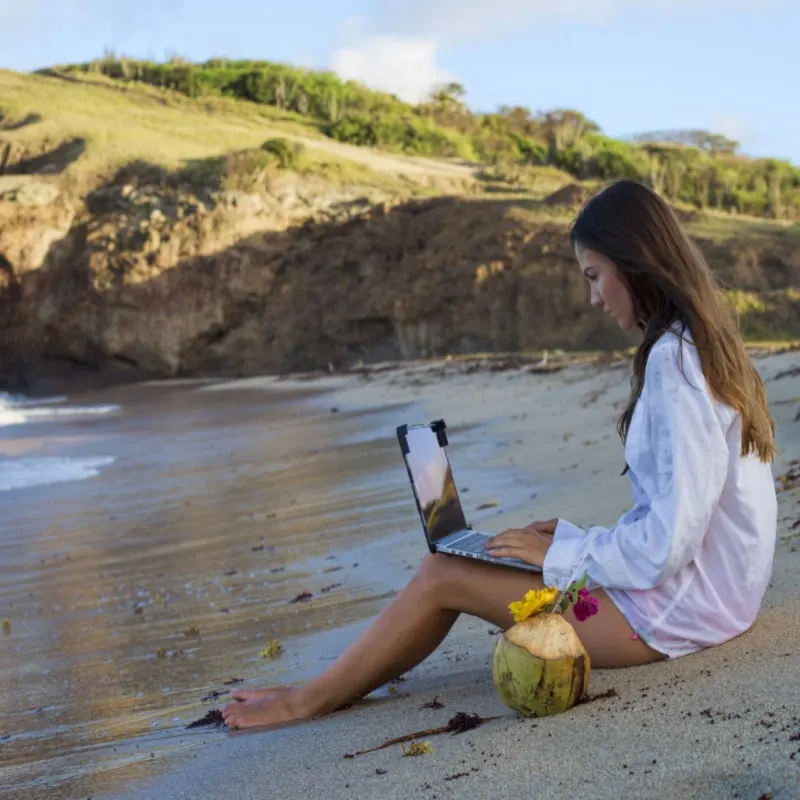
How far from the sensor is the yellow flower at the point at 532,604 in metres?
2.66

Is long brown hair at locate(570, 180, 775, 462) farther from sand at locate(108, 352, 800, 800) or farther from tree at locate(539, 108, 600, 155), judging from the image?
tree at locate(539, 108, 600, 155)

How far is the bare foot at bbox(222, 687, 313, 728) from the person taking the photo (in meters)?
3.22

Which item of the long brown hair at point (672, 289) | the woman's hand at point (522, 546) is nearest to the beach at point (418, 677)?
the woman's hand at point (522, 546)

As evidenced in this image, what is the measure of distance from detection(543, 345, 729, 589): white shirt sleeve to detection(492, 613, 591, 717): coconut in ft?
0.69

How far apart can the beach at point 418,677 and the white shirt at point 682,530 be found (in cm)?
14

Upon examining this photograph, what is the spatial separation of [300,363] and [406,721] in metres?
31.2

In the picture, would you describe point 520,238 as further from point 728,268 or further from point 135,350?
point 135,350

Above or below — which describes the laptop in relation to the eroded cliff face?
below

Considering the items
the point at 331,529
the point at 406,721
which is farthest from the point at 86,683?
the point at 331,529

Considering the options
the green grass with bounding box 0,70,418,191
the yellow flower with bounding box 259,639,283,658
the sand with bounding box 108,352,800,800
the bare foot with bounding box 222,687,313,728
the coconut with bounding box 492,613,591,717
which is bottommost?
the yellow flower with bounding box 259,639,283,658

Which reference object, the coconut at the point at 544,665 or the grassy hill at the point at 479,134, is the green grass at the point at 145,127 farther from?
the coconut at the point at 544,665

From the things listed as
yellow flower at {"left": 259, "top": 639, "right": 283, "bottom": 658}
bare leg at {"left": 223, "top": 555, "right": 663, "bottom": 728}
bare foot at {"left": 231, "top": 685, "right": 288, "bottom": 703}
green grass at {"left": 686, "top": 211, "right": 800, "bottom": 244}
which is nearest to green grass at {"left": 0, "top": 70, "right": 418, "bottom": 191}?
green grass at {"left": 686, "top": 211, "right": 800, "bottom": 244}

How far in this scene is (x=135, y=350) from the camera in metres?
35.1

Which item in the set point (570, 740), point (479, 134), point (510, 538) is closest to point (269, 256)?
point (479, 134)
